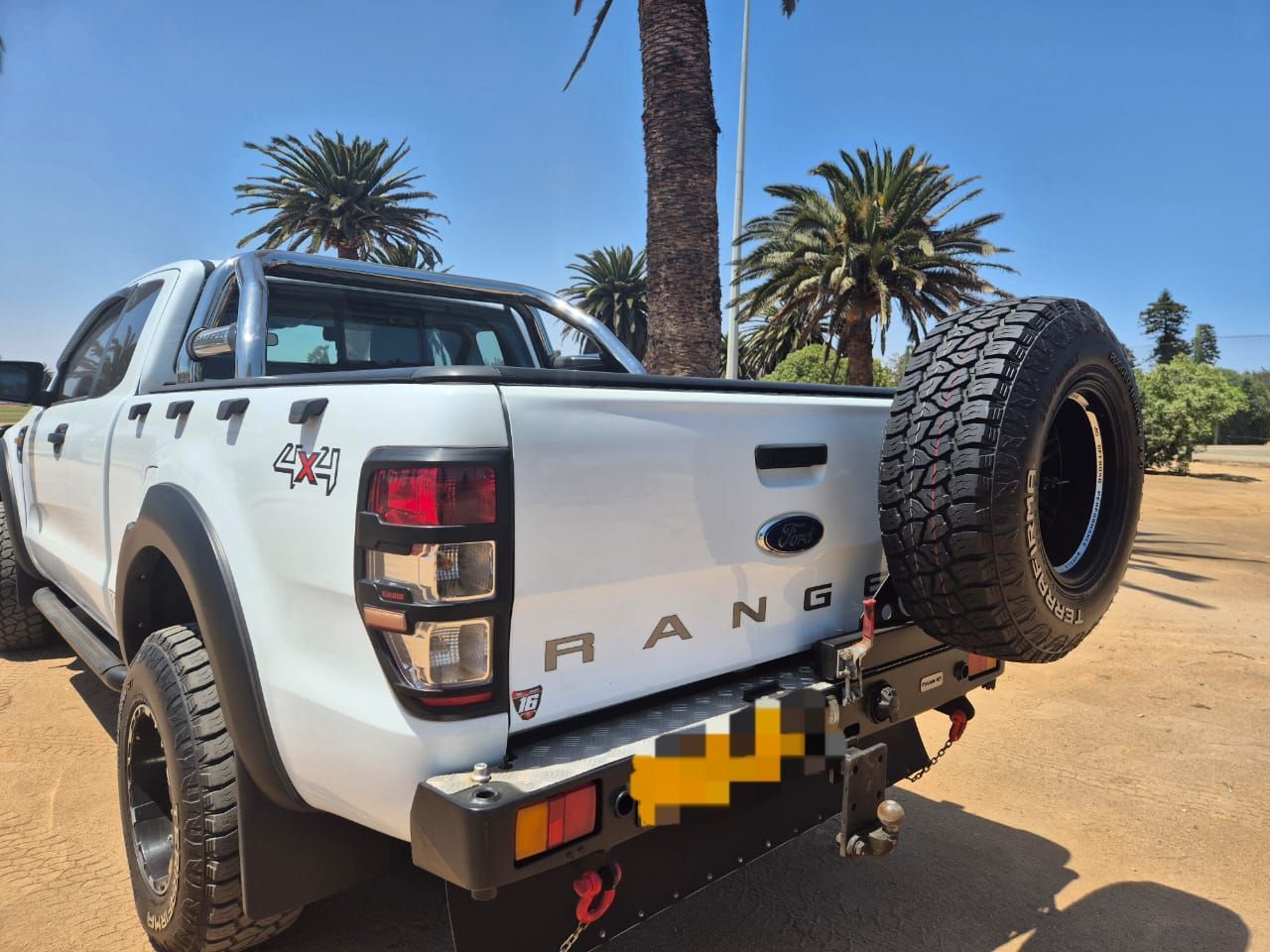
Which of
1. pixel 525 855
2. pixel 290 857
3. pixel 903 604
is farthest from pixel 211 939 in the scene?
pixel 903 604

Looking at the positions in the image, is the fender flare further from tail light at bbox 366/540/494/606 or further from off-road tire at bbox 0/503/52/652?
off-road tire at bbox 0/503/52/652

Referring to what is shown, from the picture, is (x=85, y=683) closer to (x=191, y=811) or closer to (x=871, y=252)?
(x=191, y=811)

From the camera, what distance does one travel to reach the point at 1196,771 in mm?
3859

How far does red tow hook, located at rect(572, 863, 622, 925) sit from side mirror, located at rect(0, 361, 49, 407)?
3.41 m

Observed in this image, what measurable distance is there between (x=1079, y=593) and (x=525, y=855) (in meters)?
1.59

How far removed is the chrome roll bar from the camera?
2.69 meters

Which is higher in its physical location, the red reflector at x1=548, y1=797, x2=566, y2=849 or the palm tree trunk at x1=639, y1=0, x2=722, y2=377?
the palm tree trunk at x1=639, y1=0, x2=722, y2=377

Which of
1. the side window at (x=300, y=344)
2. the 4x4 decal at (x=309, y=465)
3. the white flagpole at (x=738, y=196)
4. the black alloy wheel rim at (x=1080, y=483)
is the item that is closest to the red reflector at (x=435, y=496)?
the 4x4 decal at (x=309, y=465)

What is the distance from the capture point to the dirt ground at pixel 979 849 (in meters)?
2.55

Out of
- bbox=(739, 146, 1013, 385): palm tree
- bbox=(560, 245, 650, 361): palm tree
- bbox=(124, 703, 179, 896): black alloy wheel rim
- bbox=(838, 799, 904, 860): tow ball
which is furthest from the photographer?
bbox=(560, 245, 650, 361): palm tree

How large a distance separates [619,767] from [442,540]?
1.82ft

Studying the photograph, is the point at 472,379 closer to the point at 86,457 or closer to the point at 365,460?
the point at 365,460

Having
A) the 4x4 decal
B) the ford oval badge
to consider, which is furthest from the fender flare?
the ford oval badge

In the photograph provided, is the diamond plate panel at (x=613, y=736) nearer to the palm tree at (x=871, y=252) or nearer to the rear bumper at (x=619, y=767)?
the rear bumper at (x=619, y=767)
